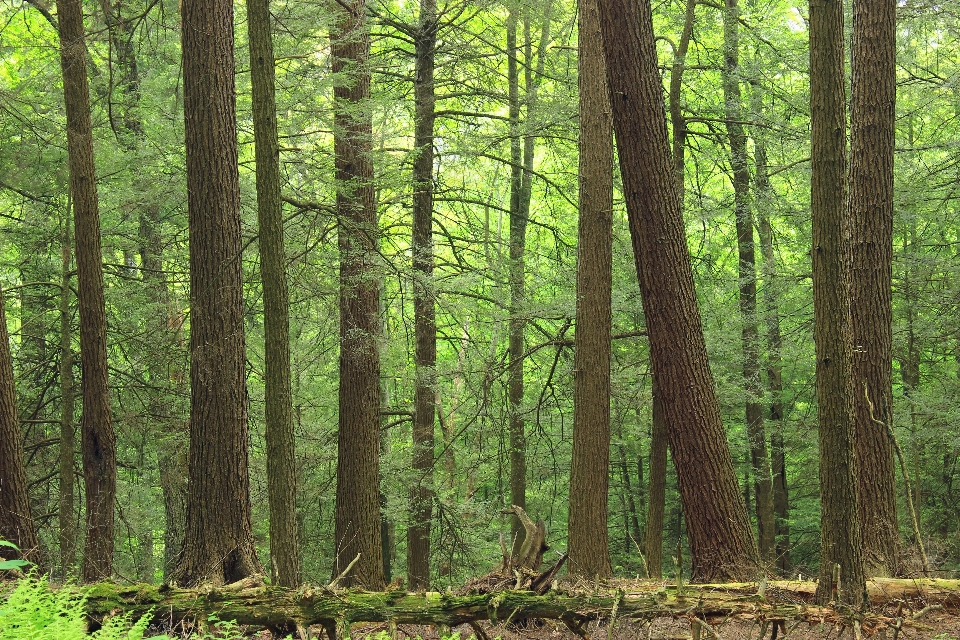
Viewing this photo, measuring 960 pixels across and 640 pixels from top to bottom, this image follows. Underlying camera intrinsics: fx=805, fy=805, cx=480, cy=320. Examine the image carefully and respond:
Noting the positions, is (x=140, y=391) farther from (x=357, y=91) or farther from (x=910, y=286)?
(x=910, y=286)

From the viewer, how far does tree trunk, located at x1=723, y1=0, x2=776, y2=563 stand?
13.1m

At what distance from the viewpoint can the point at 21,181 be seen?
38.0ft

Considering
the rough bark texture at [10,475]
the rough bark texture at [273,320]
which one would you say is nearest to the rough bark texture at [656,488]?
the rough bark texture at [273,320]

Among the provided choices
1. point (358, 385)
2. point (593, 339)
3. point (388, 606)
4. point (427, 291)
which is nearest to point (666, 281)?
point (593, 339)

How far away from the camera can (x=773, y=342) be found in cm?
1502

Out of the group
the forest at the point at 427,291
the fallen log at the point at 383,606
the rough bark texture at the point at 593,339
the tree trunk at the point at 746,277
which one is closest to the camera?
the fallen log at the point at 383,606

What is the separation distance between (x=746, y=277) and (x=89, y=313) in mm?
10800

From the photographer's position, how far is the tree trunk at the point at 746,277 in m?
13.1

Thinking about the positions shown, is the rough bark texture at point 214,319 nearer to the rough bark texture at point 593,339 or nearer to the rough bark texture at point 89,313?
the rough bark texture at point 89,313

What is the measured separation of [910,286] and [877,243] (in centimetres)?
730

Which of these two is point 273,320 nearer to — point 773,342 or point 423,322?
point 423,322

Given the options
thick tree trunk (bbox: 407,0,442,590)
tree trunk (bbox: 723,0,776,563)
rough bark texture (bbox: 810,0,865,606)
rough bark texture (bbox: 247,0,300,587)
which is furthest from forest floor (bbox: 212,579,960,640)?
tree trunk (bbox: 723,0,776,563)

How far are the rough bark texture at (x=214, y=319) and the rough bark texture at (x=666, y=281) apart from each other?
130 inches

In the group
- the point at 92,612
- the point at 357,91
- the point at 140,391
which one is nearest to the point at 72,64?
the point at 357,91
